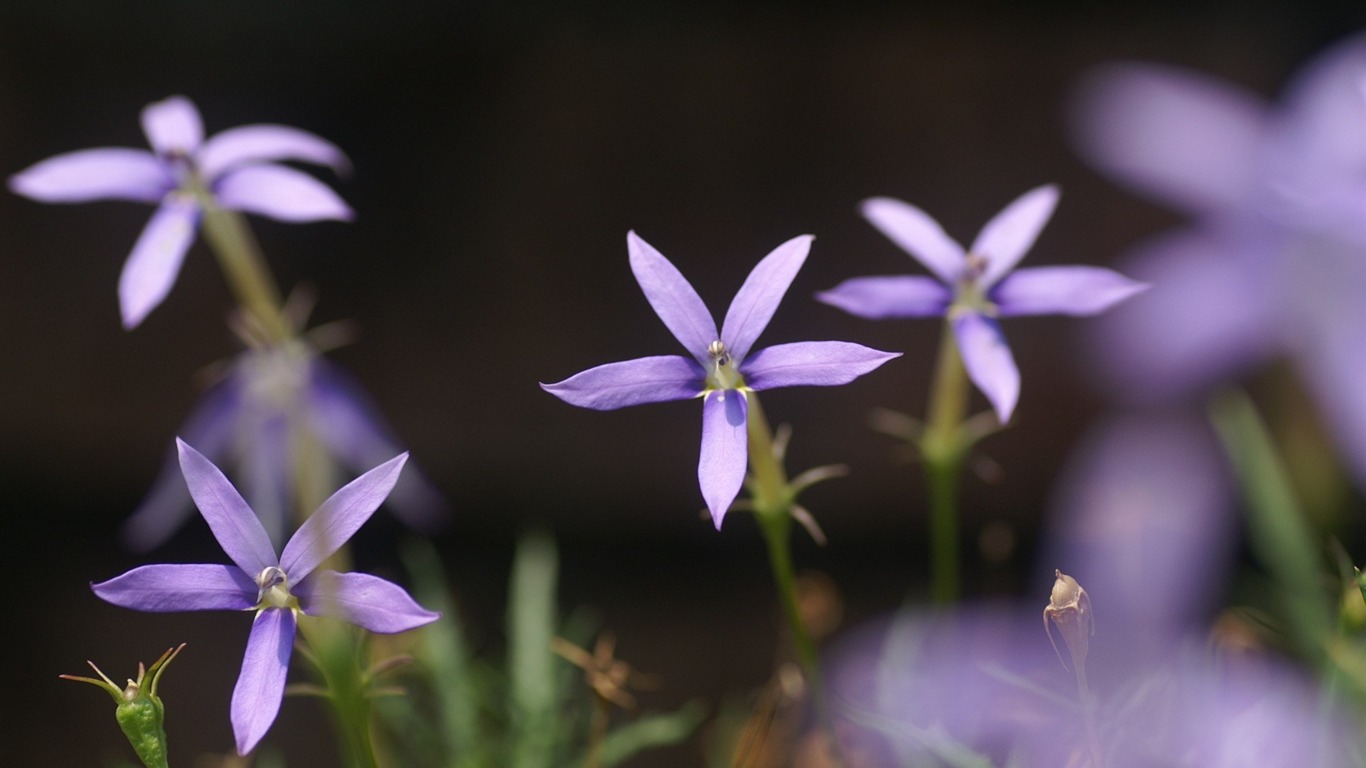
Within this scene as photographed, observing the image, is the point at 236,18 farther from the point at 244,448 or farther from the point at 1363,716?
the point at 1363,716

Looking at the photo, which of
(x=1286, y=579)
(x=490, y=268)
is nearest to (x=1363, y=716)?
(x=1286, y=579)

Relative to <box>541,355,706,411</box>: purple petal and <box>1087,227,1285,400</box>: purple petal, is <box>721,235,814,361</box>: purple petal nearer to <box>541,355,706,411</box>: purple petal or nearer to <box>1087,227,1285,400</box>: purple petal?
<box>541,355,706,411</box>: purple petal

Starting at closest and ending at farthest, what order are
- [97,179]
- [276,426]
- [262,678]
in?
[262,678], [97,179], [276,426]

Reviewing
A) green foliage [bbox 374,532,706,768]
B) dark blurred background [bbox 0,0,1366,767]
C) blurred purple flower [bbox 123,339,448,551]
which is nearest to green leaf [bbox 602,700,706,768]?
green foliage [bbox 374,532,706,768]

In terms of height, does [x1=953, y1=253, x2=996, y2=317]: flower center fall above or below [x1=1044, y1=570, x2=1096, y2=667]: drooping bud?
above

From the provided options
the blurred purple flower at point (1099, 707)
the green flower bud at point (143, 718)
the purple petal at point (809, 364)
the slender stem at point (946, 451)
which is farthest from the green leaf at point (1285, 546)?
the green flower bud at point (143, 718)

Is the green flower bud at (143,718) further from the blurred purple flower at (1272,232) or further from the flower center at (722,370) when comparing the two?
the blurred purple flower at (1272,232)

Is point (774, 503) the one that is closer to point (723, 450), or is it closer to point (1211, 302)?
A: point (723, 450)

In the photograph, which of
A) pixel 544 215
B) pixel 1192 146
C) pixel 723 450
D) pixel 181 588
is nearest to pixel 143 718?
pixel 181 588
